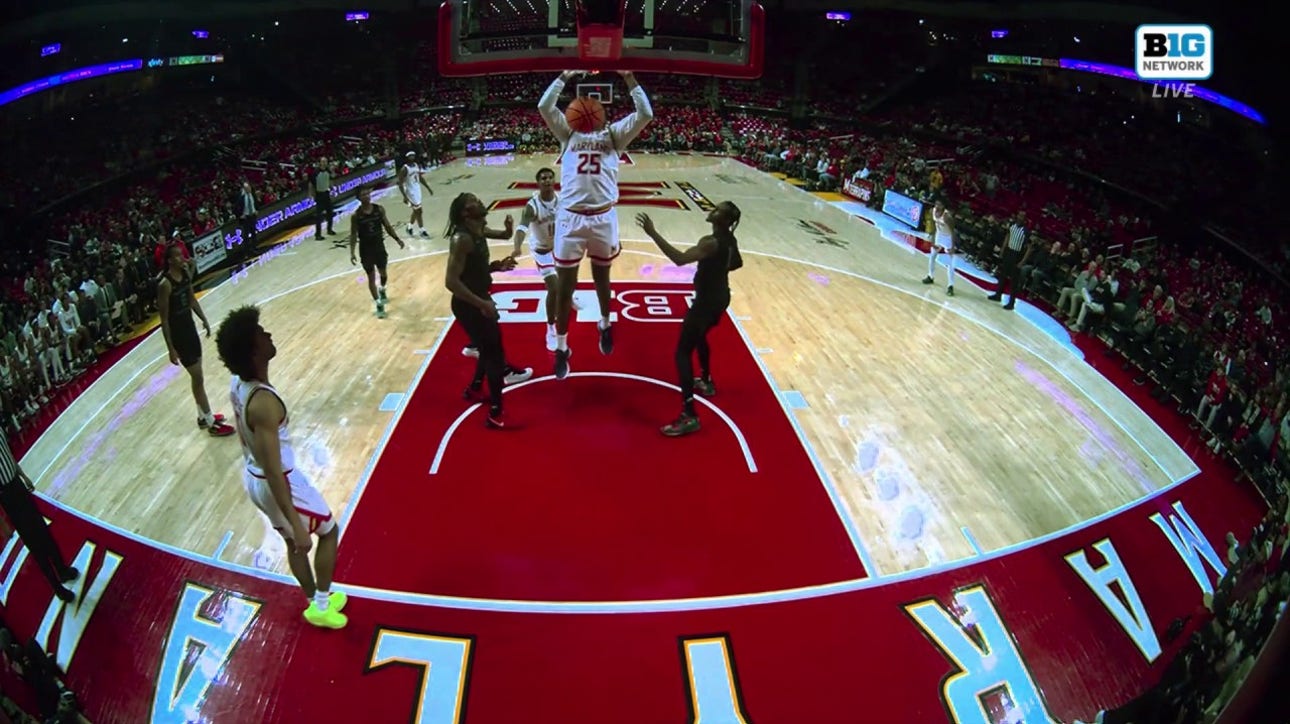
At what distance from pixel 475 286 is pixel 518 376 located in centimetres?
161

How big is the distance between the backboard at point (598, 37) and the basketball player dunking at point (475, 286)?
87.9 inches

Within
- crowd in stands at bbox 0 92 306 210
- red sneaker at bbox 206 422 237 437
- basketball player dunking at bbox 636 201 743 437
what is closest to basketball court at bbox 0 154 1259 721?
red sneaker at bbox 206 422 237 437

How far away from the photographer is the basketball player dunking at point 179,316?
5.52 m

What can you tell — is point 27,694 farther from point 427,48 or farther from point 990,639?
point 427,48

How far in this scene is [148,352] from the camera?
8422 millimetres

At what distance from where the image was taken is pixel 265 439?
327 cm

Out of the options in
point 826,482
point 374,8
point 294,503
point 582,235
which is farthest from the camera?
point 374,8

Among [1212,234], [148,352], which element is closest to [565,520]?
[148,352]

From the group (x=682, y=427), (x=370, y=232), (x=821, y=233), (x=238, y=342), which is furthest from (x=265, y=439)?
(x=821, y=233)

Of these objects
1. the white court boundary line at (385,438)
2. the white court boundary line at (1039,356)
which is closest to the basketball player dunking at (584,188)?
the white court boundary line at (385,438)

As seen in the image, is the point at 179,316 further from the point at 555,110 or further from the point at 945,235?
the point at 945,235

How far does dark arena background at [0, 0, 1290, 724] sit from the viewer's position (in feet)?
12.4

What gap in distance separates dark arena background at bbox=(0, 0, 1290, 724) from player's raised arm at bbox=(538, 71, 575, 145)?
228mm

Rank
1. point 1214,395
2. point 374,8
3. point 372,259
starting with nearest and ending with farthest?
point 1214,395 < point 372,259 < point 374,8
